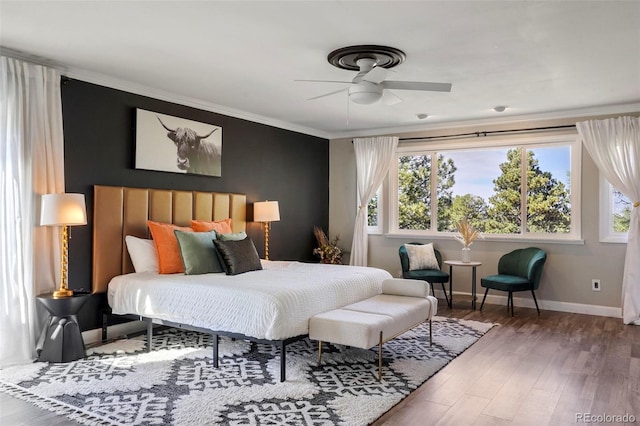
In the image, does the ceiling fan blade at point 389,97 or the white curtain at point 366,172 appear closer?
the ceiling fan blade at point 389,97

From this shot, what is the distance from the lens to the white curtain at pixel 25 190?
3.86 metres

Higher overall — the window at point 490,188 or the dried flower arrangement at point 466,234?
the window at point 490,188

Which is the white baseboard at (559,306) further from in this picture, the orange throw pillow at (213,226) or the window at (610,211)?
the orange throw pillow at (213,226)

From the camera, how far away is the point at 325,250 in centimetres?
740

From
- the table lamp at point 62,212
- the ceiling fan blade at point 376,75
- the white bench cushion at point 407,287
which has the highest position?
the ceiling fan blade at point 376,75

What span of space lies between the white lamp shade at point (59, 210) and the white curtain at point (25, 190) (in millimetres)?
200

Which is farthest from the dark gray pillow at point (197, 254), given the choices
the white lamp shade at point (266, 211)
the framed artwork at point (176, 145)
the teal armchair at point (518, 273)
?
the teal armchair at point (518, 273)

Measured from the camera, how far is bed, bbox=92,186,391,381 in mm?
3545

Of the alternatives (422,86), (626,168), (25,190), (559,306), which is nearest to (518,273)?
(559,306)

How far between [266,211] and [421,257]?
7.20 feet

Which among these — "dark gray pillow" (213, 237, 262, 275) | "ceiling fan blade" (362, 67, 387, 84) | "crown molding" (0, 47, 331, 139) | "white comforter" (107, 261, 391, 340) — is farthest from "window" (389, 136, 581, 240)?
"ceiling fan blade" (362, 67, 387, 84)

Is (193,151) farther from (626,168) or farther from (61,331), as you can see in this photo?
(626,168)

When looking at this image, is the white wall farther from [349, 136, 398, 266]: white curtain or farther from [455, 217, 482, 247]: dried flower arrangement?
[349, 136, 398, 266]: white curtain

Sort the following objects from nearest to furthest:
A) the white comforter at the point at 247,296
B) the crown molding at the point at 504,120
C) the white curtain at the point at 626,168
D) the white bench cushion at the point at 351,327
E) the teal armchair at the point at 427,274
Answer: the white bench cushion at the point at 351,327 < the white comforter at the point at 247,296 < the white curtain at the point at 626,168 < the crown molding at the point at 504,120 < the teal armchair at the point at 427,274
